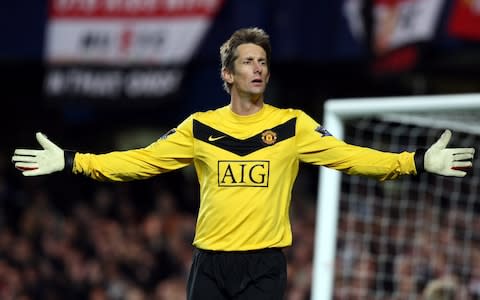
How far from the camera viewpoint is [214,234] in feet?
18.4

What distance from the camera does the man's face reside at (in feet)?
18.5

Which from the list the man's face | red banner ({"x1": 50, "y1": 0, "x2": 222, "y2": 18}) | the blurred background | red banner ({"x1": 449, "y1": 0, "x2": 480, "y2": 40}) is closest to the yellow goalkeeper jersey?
the man's face

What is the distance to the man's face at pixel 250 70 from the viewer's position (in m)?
5.64

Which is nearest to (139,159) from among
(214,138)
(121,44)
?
(214,138)

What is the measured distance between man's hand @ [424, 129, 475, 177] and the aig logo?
2.46 ft

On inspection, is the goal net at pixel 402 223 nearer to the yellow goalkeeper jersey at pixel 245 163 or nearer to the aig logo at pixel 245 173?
the yellow goalkeeper jersey at pixel 245 163

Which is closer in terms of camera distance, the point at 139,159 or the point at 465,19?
the point at 139,159

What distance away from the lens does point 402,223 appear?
11.5 metres

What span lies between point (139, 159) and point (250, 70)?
0.69 meters

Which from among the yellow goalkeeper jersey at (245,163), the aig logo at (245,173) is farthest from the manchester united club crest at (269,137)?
the aig logo at (245,173)

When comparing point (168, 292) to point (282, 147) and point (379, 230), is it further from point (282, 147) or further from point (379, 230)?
point (282, 147)

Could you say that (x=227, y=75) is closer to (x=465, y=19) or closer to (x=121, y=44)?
(x=465, y=19)

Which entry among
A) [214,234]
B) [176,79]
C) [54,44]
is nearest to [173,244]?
[176,79]

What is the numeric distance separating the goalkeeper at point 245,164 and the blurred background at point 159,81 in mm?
5635
